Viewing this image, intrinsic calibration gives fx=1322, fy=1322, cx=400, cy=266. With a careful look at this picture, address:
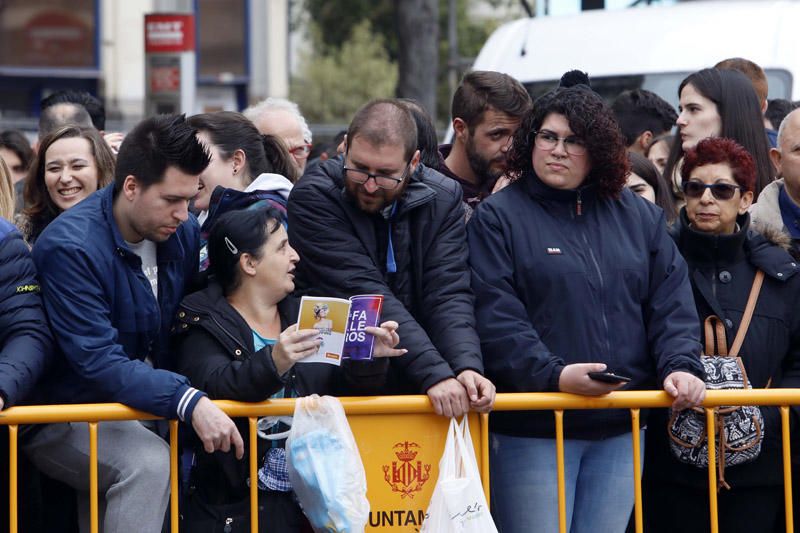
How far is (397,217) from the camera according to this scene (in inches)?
182

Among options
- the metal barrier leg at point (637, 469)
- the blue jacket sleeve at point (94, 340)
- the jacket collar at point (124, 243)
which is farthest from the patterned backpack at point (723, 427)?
the jacket collar at point (124, 243)

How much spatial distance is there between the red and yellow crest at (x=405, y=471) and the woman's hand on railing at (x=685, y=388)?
0.86 meters

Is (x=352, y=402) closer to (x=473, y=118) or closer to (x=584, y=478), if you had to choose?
(x=584, y=478)

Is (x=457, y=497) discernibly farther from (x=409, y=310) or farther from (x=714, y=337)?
(x=714, y=337)

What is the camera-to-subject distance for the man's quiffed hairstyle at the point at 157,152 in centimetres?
448

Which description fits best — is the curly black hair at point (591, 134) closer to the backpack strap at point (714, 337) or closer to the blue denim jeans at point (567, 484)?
the backpack strap at point (714, 337)

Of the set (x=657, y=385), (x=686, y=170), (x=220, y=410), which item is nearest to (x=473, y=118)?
(x=686, y=170)

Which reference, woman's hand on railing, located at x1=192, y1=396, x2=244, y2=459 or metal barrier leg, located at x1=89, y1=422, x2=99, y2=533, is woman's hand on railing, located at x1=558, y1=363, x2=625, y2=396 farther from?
metal barrier leg, located at x1=89, y1=422, x2=99, y2=533

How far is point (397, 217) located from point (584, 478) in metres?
1.12

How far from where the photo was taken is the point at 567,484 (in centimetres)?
454

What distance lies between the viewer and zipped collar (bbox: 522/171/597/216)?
4.65 m

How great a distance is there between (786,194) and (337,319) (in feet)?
7.05

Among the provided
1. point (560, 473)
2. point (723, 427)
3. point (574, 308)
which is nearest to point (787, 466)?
point (723, 427)

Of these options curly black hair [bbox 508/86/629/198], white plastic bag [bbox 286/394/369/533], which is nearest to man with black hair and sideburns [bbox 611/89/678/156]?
curly black hair [bbox 508/86/629/198]
